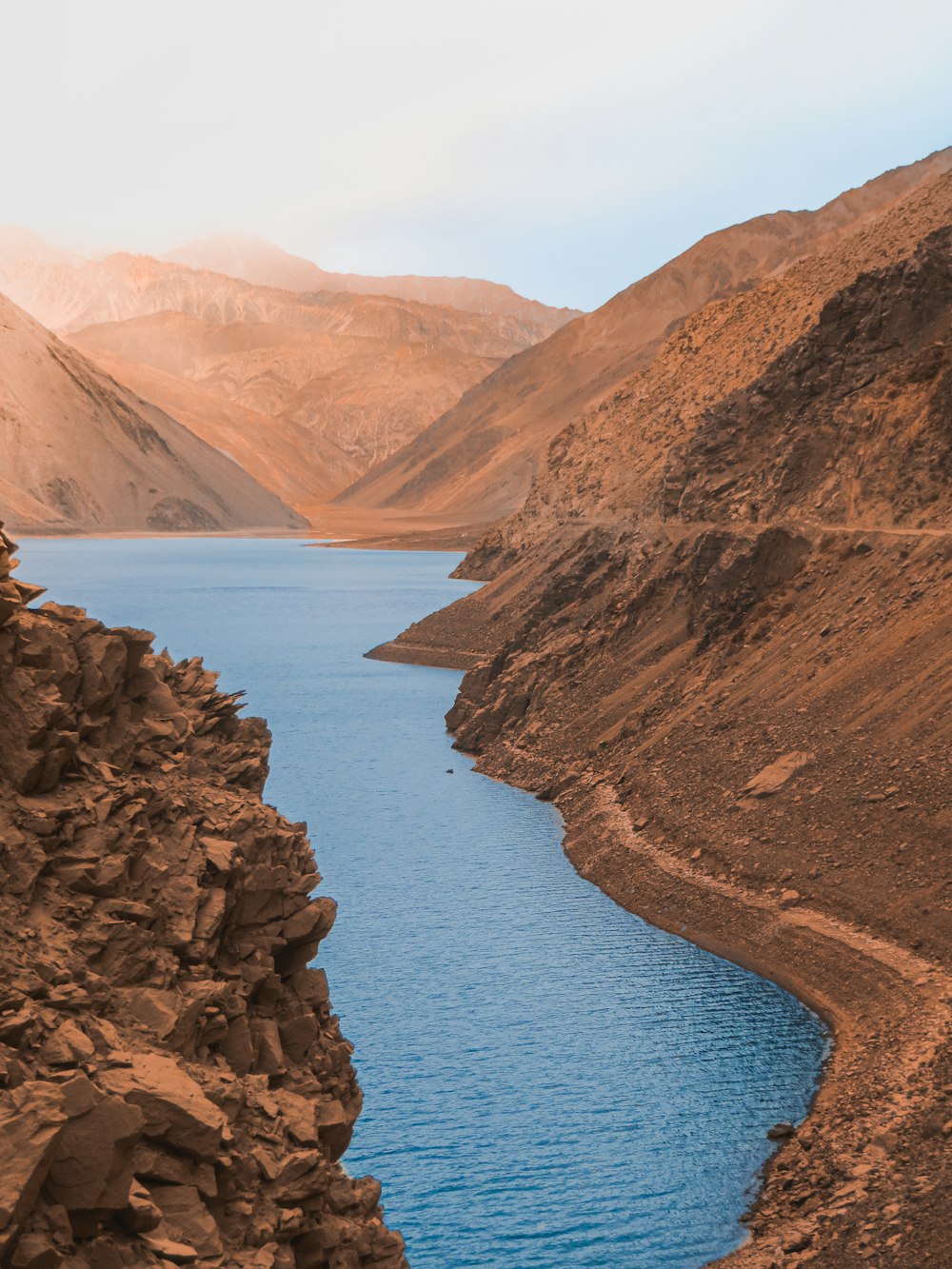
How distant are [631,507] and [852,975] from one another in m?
41.6

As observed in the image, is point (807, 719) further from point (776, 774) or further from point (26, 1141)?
point (26, 1141)

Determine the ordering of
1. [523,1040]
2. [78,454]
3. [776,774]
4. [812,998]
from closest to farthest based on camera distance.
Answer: [523,1040], [812,998], [776,774], [78,454]

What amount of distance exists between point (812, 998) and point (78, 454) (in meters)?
156

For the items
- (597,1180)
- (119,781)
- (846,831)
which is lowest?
(597,1180)

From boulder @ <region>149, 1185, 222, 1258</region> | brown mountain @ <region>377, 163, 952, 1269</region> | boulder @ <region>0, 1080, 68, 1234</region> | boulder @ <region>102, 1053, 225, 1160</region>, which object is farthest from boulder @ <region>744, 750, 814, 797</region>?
boulder @ <region>0, 1080, 68, 1234</region>

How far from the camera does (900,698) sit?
2839 centimetres

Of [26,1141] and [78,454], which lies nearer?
[26,1141]

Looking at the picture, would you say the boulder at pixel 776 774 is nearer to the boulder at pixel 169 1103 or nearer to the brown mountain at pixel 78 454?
the boulder at pixel 169 1103

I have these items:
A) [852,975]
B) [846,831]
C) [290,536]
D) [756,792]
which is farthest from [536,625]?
[290,536]

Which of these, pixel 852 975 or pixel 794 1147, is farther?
pixel 852 975

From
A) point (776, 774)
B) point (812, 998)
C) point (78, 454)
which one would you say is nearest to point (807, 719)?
point (776, 774)

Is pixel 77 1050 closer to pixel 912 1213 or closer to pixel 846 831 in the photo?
pixel 912 1213

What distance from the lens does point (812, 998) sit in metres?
23.0

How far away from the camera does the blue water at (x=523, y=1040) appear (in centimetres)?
1684
